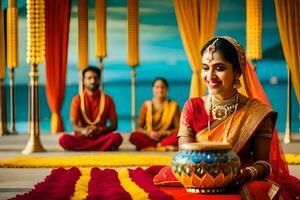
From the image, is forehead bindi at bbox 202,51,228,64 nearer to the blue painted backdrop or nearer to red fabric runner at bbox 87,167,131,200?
red fabric runner at bbox 87,167,131,200

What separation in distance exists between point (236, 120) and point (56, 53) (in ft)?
30.0

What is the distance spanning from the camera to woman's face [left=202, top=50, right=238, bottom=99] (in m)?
3.81

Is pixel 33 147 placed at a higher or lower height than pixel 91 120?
lower

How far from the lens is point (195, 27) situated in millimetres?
10109

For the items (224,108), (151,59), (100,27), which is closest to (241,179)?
(224,108)

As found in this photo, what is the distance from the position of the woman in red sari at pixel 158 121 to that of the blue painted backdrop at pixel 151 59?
4785 millimetres

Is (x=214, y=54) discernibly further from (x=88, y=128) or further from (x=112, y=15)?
(x=112, y=15)

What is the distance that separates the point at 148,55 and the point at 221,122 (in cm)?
1158

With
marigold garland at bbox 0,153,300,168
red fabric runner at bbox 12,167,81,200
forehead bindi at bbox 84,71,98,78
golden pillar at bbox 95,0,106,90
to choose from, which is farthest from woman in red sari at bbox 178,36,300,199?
golden pillar at bbox 95,0,106,90

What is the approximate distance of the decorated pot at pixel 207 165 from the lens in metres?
3.52

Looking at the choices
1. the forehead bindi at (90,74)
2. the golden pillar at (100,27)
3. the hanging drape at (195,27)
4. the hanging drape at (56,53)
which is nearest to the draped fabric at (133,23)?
the golden pillar at (100,27)

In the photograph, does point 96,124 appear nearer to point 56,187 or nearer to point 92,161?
point 92,161

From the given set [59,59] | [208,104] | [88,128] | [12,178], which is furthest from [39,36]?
[208,104]

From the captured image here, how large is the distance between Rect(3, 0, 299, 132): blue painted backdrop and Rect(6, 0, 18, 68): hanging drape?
68.5 inches
